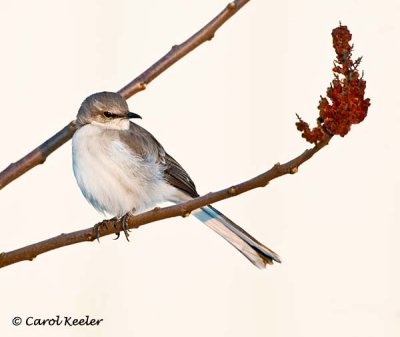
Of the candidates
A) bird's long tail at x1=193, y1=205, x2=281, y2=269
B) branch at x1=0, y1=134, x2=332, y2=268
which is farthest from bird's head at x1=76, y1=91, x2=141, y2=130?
branch at x1=0, y1=134, x2=332, y2=268

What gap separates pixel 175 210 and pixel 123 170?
6.37ft

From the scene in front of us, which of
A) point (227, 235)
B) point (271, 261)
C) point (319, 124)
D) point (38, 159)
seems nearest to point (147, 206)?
point (227, 235)

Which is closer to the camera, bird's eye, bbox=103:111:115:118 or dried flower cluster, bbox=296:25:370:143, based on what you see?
dried flower cluster, bbox=296:25:370:143

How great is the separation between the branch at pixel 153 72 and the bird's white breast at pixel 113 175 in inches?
41.2

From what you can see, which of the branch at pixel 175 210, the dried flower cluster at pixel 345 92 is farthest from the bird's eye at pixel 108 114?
the dried flower cluster at pixel 345 92

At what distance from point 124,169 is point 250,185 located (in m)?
2.55

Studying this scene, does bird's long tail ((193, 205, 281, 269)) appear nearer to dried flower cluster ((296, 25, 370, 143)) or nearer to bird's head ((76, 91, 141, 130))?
bird's head ((76, 91, 141, 130))

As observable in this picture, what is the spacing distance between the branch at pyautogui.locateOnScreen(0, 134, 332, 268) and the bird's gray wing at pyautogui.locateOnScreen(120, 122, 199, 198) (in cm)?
133

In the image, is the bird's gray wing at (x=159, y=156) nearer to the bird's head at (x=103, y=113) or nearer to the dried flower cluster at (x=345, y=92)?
the bird's head at (x=103, y=113)

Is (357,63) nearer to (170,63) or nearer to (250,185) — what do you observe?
(250,185)

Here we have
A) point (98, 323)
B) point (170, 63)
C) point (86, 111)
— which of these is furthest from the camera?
point (86, 111)

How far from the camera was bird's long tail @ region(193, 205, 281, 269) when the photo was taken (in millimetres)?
4234

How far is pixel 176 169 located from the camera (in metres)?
5.32

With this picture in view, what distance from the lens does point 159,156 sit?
533cm
